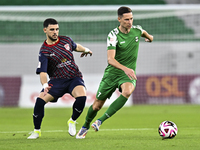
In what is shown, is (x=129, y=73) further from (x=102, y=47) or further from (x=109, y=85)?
(x=102, y=47)

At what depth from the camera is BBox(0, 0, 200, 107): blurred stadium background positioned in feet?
47.5

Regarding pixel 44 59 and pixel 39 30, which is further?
pixel 39 30

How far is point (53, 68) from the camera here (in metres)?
6.79

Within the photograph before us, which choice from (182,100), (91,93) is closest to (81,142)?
(91,93)

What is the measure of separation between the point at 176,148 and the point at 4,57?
13.8 meters

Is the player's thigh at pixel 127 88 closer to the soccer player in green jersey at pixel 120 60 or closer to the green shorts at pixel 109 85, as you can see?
the soccer player in green jersey at pixel 120 60

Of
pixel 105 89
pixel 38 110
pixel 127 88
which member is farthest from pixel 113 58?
pixel 38 110

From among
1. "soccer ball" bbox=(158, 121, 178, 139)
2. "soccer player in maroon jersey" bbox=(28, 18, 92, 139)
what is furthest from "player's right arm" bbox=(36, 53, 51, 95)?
"soccer ball" bbox=(158, 121, 178, 139)

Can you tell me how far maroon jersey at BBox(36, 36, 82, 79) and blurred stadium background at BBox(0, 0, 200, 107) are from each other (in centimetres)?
637

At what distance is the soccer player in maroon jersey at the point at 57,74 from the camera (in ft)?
21.4

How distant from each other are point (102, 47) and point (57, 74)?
37.9ft

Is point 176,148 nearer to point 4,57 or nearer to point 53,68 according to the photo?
point 53,68

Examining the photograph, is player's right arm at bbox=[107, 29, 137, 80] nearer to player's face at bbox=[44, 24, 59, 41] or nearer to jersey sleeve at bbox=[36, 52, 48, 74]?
player's face at bbox=[44, 24, 59, 41]

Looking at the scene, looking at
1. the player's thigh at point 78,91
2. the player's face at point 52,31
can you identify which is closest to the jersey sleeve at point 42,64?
the player's face at point 52,31
